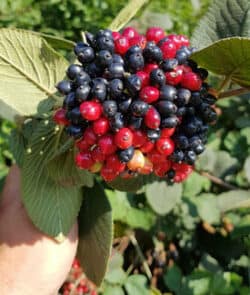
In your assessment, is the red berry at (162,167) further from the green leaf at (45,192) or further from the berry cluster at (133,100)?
the green leaf at (45,192)

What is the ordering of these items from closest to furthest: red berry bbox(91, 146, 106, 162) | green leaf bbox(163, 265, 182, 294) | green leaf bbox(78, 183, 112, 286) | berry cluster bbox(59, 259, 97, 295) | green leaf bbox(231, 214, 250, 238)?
1. red berry bbox(91, 146, 106, 162)
2. green leaf bbox(78, 183, 112, 286)
3. green leaf bbox(231, 214, 250, 238)
4. green leaf bbox(163, 265, 182, 294)
5. berry cluster bbox(59, 259, 97, 295)

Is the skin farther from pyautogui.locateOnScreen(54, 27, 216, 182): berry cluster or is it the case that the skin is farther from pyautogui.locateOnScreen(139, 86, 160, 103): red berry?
pyautogui.locateOnScreen(139, 86, 160, 103): red berry

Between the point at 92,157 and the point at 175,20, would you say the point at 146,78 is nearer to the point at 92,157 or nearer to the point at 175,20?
the point at 92,157

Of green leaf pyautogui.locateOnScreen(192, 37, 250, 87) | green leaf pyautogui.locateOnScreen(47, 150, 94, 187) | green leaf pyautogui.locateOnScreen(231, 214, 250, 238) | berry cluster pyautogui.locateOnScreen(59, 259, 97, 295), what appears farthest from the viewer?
berry cluster pyautogui.locateOnScreen(59, 259, 97, 295)

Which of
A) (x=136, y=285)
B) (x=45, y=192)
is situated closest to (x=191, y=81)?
(x=45, y=192)

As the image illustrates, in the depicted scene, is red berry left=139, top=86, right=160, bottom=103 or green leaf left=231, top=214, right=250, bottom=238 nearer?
red berry left=139, top=86, right=160, bottom=103

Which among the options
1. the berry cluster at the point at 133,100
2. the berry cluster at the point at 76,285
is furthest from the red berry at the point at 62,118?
the berry cluster at the point at 76,285

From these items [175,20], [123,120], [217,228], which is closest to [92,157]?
[123,120]

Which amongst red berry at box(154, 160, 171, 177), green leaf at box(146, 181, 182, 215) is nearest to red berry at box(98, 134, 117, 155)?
red berry at box(154, 160, 171, 177)

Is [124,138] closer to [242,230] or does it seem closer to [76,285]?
[242,230]
